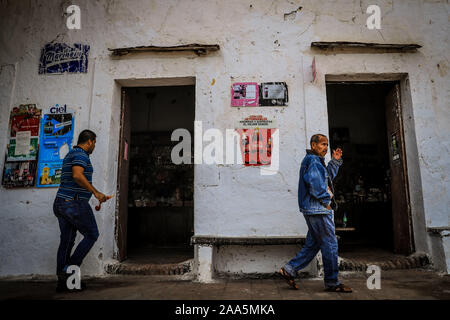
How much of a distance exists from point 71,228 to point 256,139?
9.02 ft

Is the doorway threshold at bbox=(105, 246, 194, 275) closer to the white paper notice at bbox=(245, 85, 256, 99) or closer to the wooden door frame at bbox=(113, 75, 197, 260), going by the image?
the wooden door frame at bbox=(113, 75, 197, 260)

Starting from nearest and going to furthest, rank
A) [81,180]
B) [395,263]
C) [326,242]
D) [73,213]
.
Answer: [326,242], [81,180], [73,213], [395,263]

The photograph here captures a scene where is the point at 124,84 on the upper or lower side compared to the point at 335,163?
upper

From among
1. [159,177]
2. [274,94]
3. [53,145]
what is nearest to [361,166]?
[274,94]

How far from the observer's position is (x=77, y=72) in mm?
5113

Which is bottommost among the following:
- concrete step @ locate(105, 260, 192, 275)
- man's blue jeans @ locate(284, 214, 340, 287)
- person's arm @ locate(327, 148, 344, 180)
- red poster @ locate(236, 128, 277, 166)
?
concrete step @ locate(105, 260, 192, 275)

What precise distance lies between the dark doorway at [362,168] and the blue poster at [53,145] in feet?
16.3

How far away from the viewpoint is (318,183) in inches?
134

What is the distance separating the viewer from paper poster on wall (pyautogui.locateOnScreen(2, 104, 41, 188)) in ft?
16.0

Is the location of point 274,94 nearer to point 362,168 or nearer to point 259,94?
point 259,94

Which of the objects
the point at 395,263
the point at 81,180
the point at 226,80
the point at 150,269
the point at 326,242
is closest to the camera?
the point at 326,242

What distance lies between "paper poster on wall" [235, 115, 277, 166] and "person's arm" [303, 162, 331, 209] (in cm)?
124

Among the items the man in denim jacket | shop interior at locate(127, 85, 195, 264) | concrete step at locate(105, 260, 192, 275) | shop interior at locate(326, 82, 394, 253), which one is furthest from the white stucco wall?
shop interior at locate(127, 85, 195, 264)
